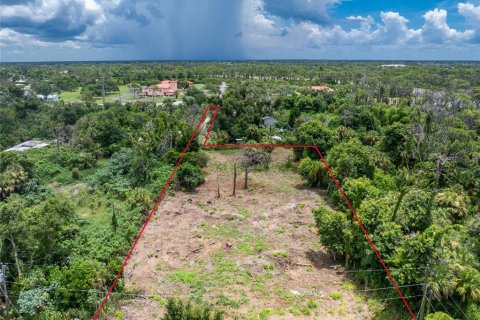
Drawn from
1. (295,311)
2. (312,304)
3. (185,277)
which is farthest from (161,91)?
(295,311)

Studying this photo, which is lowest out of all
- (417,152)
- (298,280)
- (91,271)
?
(298,280)

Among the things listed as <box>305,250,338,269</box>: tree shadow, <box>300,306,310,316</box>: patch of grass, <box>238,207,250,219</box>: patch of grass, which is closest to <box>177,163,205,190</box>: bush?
<box>238,207,250,219</box>: patch of grass

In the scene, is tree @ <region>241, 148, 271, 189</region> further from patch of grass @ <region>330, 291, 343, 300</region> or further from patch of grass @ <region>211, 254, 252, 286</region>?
patch of grass @ <region>330, 291, 343, 300</region>

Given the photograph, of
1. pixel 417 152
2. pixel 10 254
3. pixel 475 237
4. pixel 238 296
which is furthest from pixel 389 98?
pixel 10 254

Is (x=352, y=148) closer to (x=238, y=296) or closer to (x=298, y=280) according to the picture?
(x=298, y=280)

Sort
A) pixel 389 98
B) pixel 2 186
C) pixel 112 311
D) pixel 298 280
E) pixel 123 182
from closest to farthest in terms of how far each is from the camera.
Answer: pixel 112 311 < pixel 298 280 < pixel 2 186 < pixel 123 182 < pixel 389 98

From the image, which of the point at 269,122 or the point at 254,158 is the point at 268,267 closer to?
the point at 254,158
